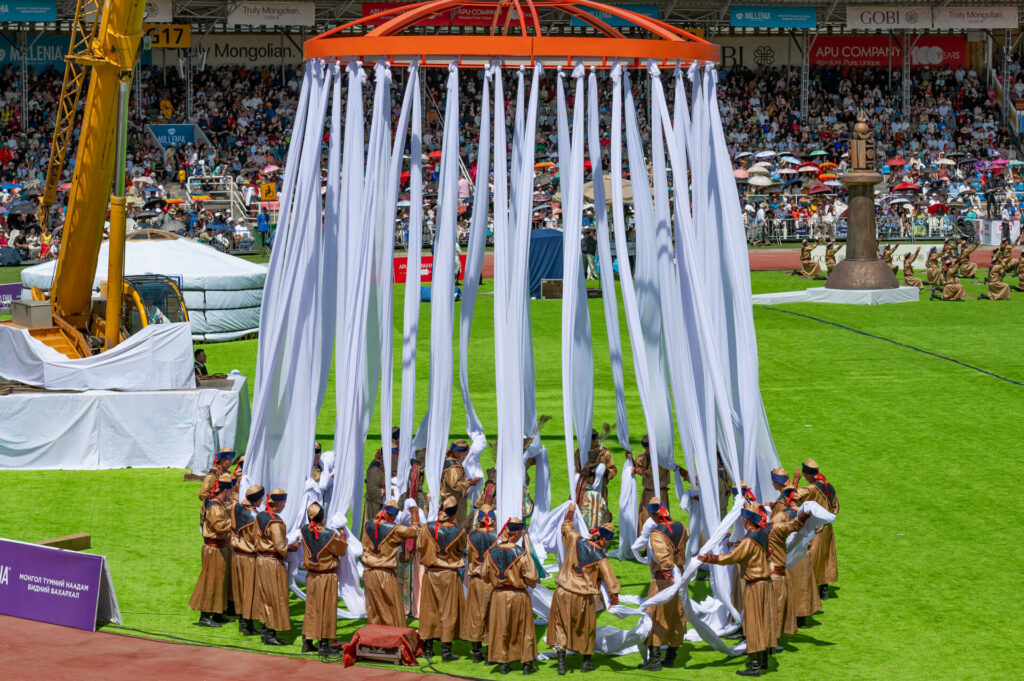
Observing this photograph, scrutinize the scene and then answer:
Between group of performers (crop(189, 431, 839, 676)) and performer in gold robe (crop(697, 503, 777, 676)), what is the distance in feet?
0.03

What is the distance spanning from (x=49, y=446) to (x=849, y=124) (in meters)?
44.3

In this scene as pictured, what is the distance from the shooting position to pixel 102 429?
1867 centimetres

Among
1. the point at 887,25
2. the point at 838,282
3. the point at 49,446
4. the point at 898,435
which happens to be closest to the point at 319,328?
the point at 49,446

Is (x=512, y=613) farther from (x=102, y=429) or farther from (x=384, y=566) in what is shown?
(x=102, y=429)

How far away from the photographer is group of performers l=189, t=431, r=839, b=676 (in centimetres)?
1141

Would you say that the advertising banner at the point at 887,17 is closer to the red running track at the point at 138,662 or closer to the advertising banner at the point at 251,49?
the advertising banner at the point at 251,49

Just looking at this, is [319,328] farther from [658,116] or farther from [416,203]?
[658,116]

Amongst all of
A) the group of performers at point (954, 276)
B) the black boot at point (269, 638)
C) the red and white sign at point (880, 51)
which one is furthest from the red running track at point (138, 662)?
the red and white sign at point (880, 51)

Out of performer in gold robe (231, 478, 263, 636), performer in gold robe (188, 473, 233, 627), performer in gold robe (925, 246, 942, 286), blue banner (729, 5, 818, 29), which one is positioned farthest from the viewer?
blue banner (729, 5, 818, 29)

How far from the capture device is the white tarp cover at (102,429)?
18.5m

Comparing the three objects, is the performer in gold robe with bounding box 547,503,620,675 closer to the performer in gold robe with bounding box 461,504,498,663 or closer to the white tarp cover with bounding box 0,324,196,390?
the performer in gold robe with bounding box 461,504,498,663

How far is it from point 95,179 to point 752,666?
A: 12.1 meters

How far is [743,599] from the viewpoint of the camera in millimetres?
11617

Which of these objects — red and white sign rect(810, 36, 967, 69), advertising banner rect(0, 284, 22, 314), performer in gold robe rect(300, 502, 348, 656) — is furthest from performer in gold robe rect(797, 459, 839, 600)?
red and white sign rect(810, 36, 967, 69)
